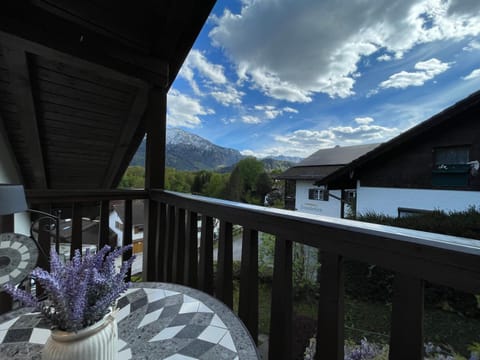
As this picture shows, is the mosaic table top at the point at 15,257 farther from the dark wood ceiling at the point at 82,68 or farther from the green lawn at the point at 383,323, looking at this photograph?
the green lawn at the point at 383,323

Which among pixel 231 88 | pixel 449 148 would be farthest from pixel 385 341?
pixel 231 88

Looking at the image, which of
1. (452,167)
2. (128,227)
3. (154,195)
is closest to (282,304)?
(154,195)

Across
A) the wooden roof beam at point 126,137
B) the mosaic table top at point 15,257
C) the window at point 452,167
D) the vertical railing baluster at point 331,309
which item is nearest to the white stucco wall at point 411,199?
the window at point 452,167

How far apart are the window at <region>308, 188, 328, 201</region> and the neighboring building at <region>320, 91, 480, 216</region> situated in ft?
0.86

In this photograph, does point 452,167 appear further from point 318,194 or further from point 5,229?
point 5,229

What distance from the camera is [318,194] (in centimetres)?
373

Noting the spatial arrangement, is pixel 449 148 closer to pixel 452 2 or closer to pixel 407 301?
pixel 452 2

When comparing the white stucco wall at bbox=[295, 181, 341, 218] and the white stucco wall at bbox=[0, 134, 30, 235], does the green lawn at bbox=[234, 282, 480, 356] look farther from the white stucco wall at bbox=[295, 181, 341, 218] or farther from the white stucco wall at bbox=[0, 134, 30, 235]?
the white stucco wall at bbox=[0, 134, 30, 235]

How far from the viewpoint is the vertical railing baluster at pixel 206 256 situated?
49.3 inches

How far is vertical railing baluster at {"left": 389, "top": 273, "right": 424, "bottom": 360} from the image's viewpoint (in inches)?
21.2

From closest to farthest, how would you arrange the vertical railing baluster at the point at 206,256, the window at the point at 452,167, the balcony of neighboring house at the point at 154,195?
the balcony of neighboring house at the point at 154,195, the vertical railing baluster at the point at 206,256, the window at the point at 452,167

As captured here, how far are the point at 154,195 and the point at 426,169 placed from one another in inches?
117

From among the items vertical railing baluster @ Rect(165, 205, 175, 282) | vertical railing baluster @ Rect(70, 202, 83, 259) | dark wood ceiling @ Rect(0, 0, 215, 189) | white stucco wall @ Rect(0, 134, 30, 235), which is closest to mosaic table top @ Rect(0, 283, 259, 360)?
vertical railing baluster @ Rect(165, 205, 175, 282)

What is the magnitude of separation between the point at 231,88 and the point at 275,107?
1.49 m
